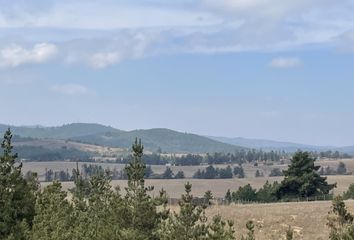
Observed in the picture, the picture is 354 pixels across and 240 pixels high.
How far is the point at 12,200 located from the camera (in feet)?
144

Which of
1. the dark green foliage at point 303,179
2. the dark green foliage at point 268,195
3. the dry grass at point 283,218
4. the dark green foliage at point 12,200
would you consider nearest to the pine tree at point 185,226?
the dark green foliage at point 12,200

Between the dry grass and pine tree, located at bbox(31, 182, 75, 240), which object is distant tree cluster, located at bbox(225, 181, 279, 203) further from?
pine tree, located at bbox(31, 182, 75, 240)

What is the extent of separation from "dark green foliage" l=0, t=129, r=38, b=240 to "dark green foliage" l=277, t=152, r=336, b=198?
55.2 meters

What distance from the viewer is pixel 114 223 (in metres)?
38.2

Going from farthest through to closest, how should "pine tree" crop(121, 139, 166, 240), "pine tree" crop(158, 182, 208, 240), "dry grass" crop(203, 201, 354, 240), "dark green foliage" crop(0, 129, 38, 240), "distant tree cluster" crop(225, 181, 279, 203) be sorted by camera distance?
"distant tree cluster" crop(225, 181, 279, 203), "dry grass" crop(203, 201, 354, 240), "dark green foliage" crop(0, 129, 38, 240), "pine tree" crop(121, 139, 166, 240), "pine tree" crop(158, 182, 208, 240)

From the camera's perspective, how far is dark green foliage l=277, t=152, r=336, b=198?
9362cm

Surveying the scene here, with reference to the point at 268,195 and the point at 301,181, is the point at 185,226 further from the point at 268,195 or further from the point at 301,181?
the point at 268,195

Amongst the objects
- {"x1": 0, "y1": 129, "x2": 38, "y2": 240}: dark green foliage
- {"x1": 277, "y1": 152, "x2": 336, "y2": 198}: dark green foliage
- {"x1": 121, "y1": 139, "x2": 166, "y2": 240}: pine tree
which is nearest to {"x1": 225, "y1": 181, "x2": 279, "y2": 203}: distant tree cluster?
{"x1": 277, "y1": 152, "x2": 336, "y2": 198}: dark green foliage

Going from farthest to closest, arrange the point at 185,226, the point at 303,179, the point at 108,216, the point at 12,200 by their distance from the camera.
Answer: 1. the point at 303,179
2. the point at 12,200
3. the point at 108,216
4. the point at 185,226

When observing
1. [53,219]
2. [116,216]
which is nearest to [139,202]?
[116,216]

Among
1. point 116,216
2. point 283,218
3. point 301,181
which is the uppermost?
point 301,181

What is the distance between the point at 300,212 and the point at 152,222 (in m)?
40.4

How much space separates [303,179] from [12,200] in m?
59.1

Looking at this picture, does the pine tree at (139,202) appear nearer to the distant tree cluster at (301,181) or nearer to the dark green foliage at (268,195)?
the distant tree cluster at (301,181)
